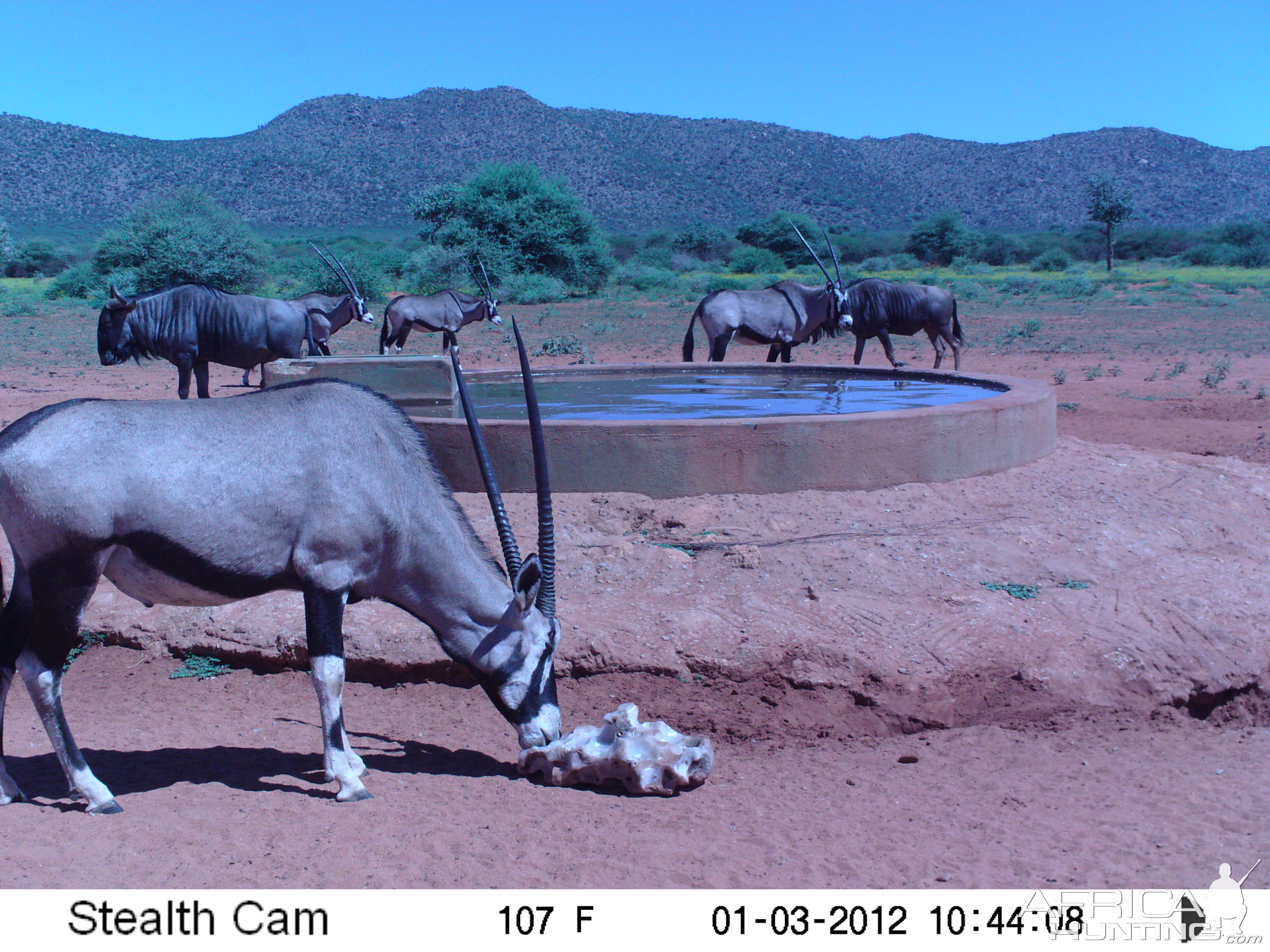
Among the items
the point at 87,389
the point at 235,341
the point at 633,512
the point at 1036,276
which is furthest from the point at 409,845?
the point at 1036,276

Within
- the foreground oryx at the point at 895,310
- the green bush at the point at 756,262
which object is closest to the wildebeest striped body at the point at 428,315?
the foreground oryx at the point at 895,310

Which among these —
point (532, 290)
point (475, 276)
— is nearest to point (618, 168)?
point (475, 276)

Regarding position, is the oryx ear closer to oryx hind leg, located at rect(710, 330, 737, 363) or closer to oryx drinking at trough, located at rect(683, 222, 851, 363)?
oryx drinking at trough, located at rect(683, 222, 851, 363)

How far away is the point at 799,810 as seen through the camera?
3754 mm

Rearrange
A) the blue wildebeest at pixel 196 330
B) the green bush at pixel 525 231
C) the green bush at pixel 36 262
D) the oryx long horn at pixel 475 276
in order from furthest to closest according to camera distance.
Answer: the green bush at pixel 36 262 → the green bush at pixel 525 231 → the oryx long horn at pixel 475 276 → the blue wildebeest at pixel 196 330

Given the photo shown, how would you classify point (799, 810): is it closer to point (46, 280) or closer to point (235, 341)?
point (235, 341)

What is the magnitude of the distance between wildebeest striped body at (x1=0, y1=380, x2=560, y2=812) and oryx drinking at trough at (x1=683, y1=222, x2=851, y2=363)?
8.79 meters

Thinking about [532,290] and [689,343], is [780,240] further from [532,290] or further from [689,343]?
[689,343]

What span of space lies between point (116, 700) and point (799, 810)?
319cm

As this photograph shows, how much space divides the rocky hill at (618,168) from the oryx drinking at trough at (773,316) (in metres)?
59.2

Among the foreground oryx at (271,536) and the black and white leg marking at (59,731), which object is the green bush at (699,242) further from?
the black and white leg marking at (59,731)

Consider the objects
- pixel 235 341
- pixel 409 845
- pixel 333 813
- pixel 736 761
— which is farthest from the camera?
pixel 235 341

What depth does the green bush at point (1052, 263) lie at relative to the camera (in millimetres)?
44188

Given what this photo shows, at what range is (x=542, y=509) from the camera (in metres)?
3.77
